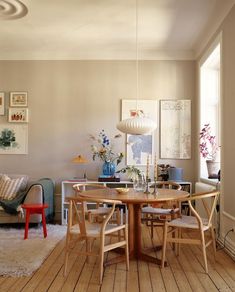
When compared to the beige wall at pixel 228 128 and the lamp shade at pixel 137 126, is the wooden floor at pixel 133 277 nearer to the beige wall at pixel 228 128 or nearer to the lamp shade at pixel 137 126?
the beige wall at pixel 228 128

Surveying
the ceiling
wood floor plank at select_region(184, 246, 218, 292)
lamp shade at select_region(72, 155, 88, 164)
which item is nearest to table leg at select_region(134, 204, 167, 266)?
wood floor plank at select_region(184, 246, 218, 292)

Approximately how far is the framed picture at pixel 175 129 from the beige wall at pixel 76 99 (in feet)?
0.38

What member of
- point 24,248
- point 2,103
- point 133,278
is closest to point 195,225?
point 133,278

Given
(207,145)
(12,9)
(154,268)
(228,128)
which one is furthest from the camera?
(207,145)

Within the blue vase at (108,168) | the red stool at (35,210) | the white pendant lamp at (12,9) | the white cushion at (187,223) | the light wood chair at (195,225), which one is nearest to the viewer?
the light wood chair at (195,225)

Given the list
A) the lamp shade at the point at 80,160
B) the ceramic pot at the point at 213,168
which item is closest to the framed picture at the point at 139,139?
the lamp shade at the point at 80,160

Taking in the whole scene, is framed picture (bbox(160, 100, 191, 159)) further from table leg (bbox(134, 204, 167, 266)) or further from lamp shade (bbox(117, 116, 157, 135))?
table leg (bbox(134, 204, 167, 266))

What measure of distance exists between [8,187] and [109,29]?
108 inches

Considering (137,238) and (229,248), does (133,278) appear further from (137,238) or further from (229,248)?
(229,248)

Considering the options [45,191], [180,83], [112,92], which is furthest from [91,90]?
[45,191]

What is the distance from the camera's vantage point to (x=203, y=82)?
534 cm

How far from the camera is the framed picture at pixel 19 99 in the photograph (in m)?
5.70

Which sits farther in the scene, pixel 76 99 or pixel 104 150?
pixel 76 99

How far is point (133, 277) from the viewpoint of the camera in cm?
301
